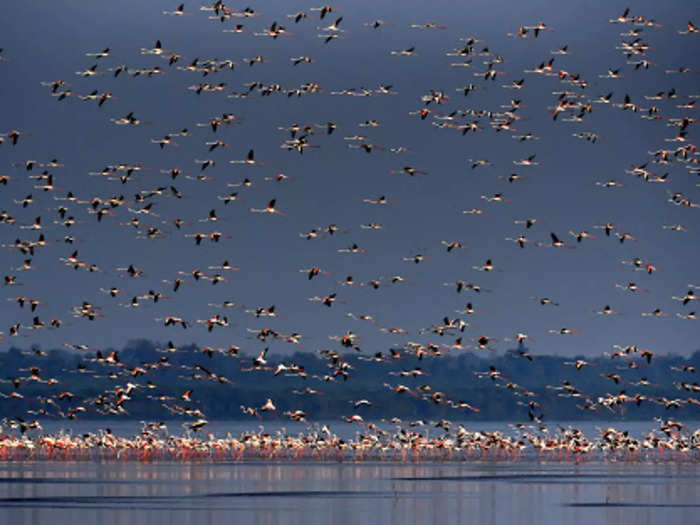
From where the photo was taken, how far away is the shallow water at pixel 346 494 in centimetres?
7056

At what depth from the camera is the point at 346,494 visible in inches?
3295

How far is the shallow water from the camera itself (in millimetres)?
70562

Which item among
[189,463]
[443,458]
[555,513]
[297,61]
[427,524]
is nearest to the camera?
[427,524]

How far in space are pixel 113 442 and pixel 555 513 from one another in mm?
63894

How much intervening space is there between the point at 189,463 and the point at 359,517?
54.9 m

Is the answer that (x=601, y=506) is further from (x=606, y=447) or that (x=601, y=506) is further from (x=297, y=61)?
(x=606, y=447)

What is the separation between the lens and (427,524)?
67.8 metres

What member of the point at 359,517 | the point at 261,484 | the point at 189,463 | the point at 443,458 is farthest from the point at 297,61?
the point at 443,458

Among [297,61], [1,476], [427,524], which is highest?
[297,61]

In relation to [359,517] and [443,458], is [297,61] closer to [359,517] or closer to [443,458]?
[359,517]

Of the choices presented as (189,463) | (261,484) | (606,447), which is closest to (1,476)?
(261,484)

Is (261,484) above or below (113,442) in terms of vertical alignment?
below

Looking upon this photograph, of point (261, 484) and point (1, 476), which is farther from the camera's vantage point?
point (1, 476)

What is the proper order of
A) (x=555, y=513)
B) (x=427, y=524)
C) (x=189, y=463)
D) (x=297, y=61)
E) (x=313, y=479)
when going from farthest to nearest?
(x=189, y=463) < (x=313, y=479) < (x=297, y=61) < (x=555, y=513) < (x=427, y=524)
